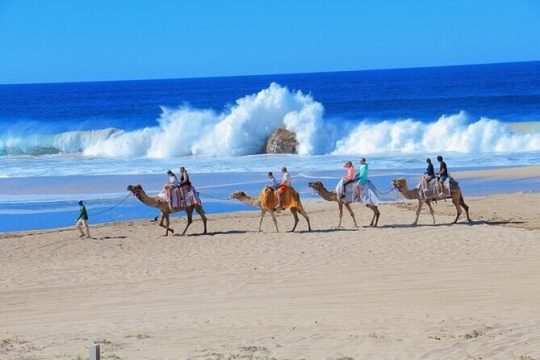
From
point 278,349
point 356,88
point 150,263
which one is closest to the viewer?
point 278,349

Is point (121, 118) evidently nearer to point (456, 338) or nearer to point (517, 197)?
point (517, 197)

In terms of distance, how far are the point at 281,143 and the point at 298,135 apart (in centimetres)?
93

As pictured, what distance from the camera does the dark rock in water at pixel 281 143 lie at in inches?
1790

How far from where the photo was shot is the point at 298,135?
45.9m

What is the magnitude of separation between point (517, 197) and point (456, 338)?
1388cm

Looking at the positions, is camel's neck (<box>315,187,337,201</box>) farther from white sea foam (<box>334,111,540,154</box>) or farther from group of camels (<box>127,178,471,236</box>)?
white sea foam (<box>334,111,540,154</box>)

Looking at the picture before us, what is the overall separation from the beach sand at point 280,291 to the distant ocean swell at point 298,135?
2294 centimetres

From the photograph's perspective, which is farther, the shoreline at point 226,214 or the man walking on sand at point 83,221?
the shoreline at point 226,214

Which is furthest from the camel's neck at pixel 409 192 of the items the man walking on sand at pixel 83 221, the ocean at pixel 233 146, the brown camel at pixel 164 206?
the man walking on sand at pixel 83 221

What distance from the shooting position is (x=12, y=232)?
20.8 m

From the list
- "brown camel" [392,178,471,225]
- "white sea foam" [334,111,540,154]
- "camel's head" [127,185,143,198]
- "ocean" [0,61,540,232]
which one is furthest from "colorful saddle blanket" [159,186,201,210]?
"white sea foam" [334,111,540,154]

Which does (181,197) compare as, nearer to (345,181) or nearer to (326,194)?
(326,194)

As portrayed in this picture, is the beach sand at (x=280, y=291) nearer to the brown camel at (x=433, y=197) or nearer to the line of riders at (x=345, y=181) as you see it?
the brown camel at (x=433, y=197)

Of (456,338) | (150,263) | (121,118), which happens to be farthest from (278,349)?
(121,118)
